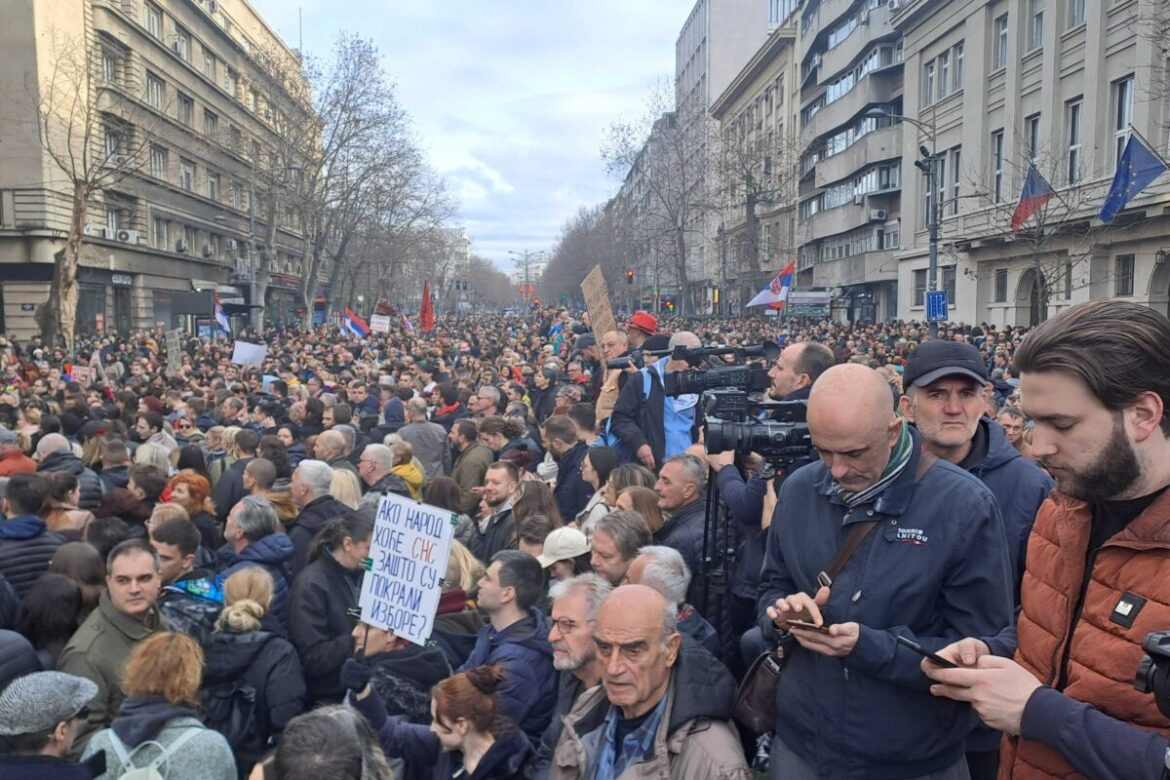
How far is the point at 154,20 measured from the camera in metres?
46.5

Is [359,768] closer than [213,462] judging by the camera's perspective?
Yes

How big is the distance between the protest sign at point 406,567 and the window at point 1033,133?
31.1 m

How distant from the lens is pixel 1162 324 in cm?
218

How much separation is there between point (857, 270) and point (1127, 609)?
50176 mm

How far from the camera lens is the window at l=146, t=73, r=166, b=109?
45469mm

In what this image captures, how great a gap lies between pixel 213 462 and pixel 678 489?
5805 millimetres

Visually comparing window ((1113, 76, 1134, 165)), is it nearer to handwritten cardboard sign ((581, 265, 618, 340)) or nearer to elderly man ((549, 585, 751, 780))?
handwritten cardboard sign ((581, 265, 618, 340))

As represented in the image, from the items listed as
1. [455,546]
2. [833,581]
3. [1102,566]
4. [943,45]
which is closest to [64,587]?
[455,546]

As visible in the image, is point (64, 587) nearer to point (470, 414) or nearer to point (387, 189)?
point (470, 414)

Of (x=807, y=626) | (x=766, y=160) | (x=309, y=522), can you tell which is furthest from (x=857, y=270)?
(x=807, y=626)

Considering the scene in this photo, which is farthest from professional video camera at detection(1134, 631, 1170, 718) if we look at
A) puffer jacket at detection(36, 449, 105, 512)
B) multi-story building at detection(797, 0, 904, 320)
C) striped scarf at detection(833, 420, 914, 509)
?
multi-story building at detection(797, 0, 904, 320)

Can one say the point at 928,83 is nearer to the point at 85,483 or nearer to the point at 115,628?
the point at 85,483

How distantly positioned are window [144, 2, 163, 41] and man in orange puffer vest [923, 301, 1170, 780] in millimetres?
50489

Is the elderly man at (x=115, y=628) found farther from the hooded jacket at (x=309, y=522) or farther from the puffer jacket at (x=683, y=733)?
the puffer jacket at (x=683, y=733)
